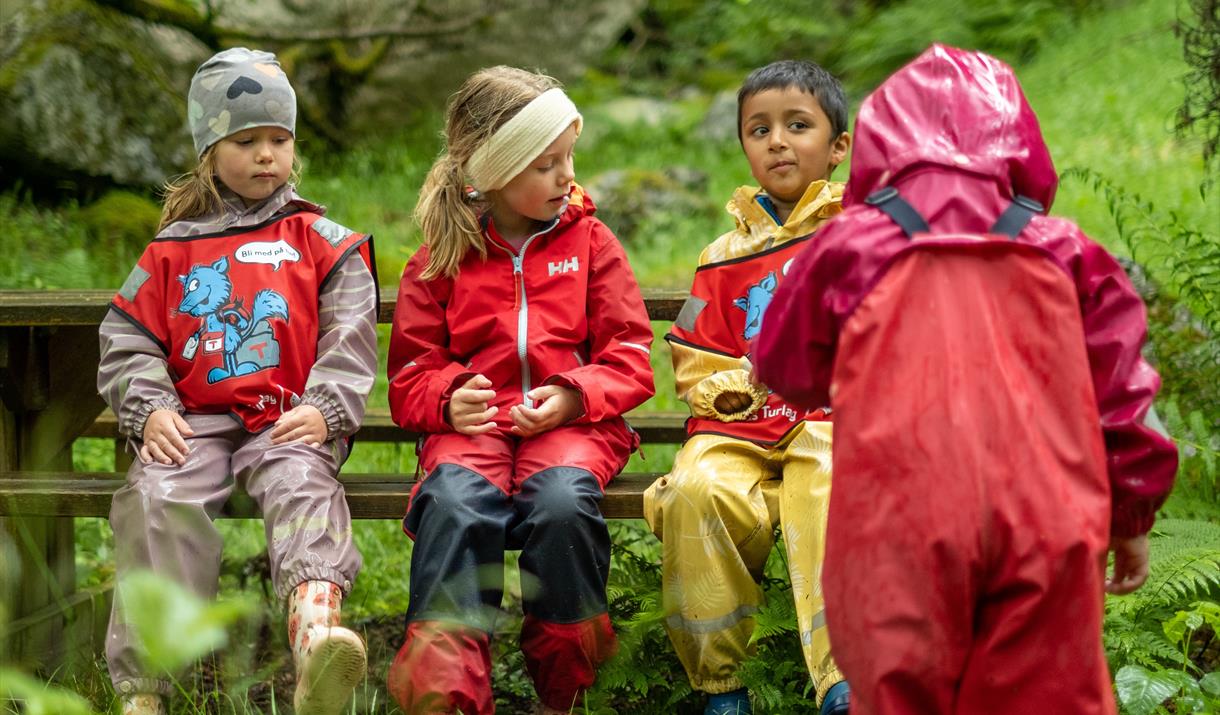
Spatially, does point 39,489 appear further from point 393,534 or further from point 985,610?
point 985,610

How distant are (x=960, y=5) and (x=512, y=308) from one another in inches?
432

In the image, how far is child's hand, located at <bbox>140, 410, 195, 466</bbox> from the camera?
349cm

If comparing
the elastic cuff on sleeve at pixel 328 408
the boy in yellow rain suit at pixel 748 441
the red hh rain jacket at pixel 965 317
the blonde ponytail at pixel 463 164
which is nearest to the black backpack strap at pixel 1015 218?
the red hh rain jacket at pixel 965 317

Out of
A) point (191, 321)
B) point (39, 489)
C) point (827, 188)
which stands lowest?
point (39, 489)

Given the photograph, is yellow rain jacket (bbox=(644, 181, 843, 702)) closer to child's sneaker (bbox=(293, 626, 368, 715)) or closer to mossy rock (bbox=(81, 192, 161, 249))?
child's sneaker (bbox=(293, 626, 368, 715))

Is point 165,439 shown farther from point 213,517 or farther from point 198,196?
point 198,196

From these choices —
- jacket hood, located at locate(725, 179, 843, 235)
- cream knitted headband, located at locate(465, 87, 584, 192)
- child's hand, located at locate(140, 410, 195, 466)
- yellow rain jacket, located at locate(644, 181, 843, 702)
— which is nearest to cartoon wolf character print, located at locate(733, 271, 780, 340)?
yellow rain jacket, located at locate(644, 181, 843, 702)

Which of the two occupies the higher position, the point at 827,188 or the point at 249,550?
the point at 827,188

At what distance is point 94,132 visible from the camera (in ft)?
25.3

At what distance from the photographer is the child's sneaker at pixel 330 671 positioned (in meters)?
2.90

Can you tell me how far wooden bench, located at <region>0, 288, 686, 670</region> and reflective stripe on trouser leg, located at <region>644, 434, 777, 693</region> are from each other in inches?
17.5

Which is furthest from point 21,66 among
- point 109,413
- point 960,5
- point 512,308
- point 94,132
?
point 960,5

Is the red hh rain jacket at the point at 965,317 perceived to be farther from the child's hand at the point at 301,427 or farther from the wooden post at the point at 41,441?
the wooden post at the point at 41,441

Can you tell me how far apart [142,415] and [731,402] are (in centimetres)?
159
